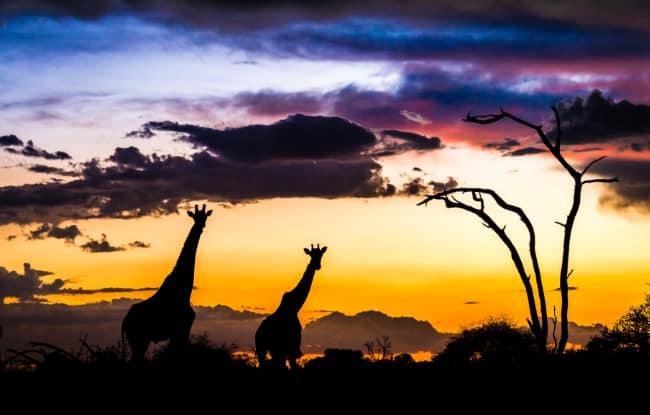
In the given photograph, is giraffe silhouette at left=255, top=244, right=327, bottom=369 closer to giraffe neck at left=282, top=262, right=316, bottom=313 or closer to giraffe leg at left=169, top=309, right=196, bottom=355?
giraffe neck at left=282, top=262, right=316, bottom=313

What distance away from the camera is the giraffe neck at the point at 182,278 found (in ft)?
71.9

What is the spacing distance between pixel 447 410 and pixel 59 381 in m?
7.02

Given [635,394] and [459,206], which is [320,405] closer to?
[635,394]

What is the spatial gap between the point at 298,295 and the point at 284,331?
1822mm

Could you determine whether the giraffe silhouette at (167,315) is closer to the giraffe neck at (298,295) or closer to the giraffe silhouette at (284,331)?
the giraffe silhouette at (284,331)

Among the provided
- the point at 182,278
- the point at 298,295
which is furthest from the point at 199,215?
the point at 298,295

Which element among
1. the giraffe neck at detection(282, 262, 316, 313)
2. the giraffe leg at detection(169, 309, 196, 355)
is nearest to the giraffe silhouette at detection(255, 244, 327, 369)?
the giraffe neck at detection(282, 262, 316, 313)

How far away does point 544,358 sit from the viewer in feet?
64.0

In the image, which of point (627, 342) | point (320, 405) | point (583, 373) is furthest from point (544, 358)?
point (627, 342)

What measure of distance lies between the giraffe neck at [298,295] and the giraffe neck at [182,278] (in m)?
4.77

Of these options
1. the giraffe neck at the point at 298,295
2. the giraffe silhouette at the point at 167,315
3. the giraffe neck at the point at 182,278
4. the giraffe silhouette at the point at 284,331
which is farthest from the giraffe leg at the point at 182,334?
the giraffe neck at the point at 298,295

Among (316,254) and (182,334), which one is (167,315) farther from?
(316,254)

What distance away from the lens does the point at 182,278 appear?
2208 centimetres

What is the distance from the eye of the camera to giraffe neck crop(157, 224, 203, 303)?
21.9 m
